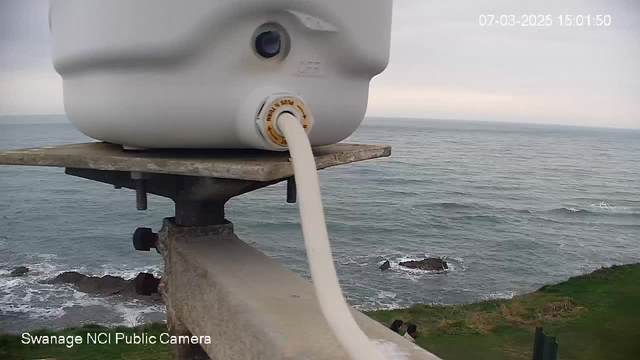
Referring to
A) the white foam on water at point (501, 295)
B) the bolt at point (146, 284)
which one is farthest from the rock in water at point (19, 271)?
the bolt at point (146, 284)

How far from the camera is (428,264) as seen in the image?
920 inches

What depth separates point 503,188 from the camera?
49875 mm

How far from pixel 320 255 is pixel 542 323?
532 inches

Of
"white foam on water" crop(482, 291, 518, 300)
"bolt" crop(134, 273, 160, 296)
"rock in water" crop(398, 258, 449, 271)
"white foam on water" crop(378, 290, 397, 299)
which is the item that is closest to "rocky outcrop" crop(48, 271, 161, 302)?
"white foam on water" crop(378, 290, 397, 299)

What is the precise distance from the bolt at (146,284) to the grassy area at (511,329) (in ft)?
24.4

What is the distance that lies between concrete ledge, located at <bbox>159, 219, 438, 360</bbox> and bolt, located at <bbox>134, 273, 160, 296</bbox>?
0.09m

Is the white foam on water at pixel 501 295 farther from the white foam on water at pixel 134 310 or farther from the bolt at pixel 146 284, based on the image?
the bolt at pixel 146 284

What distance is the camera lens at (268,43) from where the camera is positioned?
266 cm

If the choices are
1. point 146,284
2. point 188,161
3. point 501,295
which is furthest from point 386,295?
point 188,161

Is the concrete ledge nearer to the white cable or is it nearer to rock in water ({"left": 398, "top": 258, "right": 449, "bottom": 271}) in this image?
the white cable

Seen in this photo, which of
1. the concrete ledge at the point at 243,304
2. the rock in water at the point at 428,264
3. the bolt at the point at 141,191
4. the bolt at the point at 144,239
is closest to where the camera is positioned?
the concrete ledge at the point at 243,304

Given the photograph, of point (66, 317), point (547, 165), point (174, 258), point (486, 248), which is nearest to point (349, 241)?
point (486, 248)

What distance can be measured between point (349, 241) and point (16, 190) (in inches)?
1272

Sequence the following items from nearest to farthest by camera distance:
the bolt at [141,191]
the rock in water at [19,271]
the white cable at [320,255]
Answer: the white cable at [320,255] < the bolt at [141,191] < the rock in water at [19,271]
